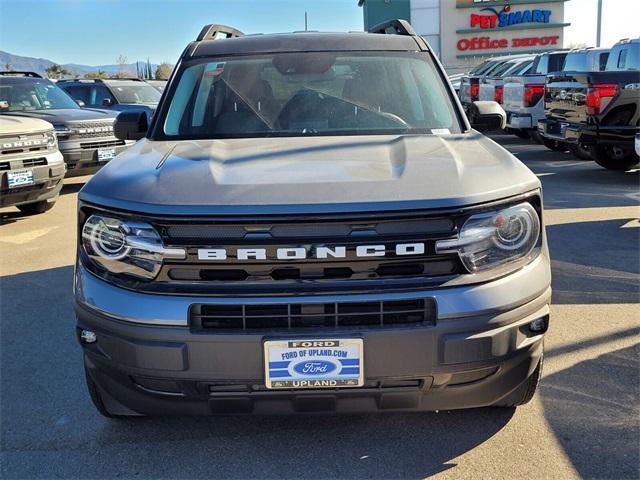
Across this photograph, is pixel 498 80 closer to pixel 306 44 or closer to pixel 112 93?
pixel 112 93

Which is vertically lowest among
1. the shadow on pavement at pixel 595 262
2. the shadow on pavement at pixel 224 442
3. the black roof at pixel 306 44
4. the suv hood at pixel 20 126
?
the shadow on pavement at pixel 224 442

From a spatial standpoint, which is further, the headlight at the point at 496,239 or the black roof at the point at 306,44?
the black roof at the point at 306,44

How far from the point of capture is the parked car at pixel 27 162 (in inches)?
281

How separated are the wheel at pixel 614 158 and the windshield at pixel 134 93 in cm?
886

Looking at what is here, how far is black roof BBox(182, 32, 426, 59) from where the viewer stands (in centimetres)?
394

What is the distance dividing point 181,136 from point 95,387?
1397mm

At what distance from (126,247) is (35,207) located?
6.59 metres

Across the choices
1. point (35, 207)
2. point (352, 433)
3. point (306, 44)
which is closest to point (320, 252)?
point (352, 433)

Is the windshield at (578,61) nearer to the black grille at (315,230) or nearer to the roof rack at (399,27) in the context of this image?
the roof rack at (399,27)

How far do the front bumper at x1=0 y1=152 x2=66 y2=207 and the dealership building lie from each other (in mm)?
40906

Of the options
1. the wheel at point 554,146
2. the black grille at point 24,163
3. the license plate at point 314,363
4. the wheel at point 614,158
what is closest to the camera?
the license plate at point 314,363

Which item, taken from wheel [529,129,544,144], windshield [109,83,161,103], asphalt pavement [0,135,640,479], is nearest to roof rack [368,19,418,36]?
asphalt pavement [0,135,640,479]

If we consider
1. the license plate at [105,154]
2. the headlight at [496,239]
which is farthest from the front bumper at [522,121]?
the headlight at [496,239]

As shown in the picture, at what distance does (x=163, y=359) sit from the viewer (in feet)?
7.71
